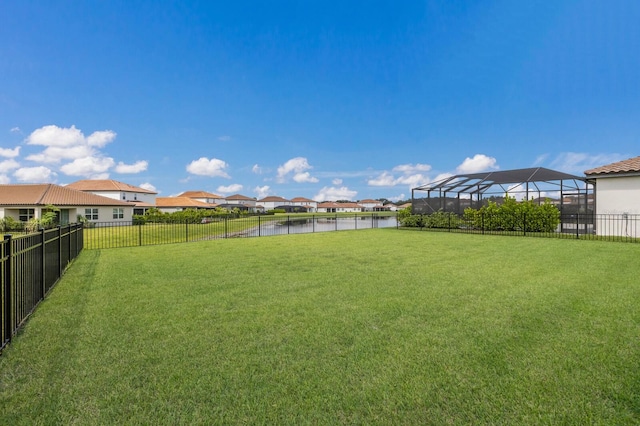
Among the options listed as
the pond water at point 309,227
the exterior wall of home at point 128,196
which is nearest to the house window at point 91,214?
the exterior wall of home at point 128,196

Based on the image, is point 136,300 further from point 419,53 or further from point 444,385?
point 419,53

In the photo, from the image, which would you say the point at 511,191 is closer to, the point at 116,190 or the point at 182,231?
the point at 182,231

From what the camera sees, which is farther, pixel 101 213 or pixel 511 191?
pixel 101 213

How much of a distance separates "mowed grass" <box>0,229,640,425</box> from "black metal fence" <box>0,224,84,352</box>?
0.73ft

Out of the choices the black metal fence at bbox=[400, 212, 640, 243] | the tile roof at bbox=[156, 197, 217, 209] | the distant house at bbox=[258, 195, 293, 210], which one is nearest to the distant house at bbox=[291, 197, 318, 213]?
the distant house at bbox=[258, 195, 293, 210]

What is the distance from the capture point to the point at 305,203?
390 feet

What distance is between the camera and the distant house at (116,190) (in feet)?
154

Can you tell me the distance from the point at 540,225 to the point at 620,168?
152 inches

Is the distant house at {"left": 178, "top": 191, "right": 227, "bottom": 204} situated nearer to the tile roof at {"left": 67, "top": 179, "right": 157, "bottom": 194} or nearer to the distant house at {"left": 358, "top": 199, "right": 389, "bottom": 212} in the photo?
the tile roof at {"left": 67, "top": 179, "right": 157, "bottom": 194}

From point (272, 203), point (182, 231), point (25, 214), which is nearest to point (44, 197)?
point (25, 214)

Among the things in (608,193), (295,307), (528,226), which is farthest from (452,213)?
(295,307)

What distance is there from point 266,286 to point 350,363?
318 cm

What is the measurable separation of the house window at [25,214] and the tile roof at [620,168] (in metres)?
41.4

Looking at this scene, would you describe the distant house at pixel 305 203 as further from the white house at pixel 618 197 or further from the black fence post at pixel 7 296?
the black fence post at pixel 7 296
